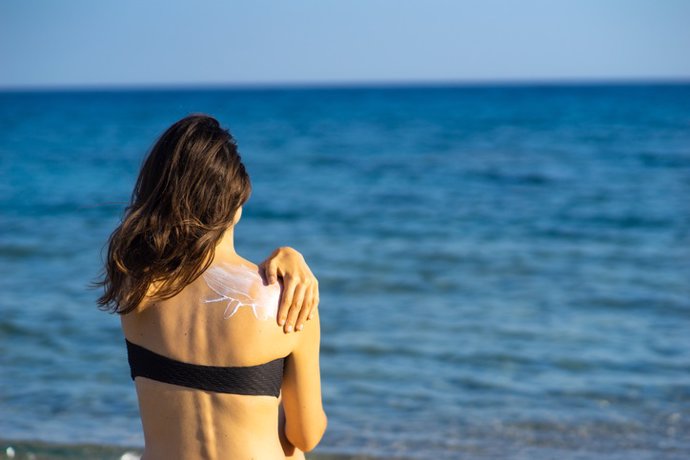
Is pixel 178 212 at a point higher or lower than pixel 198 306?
higher

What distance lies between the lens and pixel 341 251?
1041 cm

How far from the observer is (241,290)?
7.39 feet

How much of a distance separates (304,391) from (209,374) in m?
0.31

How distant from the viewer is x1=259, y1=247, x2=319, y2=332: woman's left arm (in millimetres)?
2273

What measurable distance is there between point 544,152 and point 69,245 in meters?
14.2

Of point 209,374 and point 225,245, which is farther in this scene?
point 225,245

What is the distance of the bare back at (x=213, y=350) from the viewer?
2.21 meters

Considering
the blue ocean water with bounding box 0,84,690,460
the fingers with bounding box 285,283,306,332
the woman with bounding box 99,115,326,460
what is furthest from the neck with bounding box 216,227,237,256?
the blue ocean water with bounding box 0,84,690,460

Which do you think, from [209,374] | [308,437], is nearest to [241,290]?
[209,374]

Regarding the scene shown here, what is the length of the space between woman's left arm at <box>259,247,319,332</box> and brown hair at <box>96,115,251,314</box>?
188mm

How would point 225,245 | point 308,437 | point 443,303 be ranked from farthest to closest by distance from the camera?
point 443,303
point 308,437
point 225,245

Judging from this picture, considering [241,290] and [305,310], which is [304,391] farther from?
[241,290]

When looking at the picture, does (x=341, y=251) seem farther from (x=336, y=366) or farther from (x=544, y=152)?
(x=544, y=152)

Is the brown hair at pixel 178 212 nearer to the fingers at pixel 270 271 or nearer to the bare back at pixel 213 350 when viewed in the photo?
the bare back at pixel 213 350
